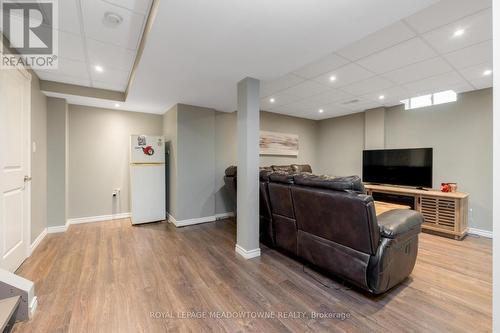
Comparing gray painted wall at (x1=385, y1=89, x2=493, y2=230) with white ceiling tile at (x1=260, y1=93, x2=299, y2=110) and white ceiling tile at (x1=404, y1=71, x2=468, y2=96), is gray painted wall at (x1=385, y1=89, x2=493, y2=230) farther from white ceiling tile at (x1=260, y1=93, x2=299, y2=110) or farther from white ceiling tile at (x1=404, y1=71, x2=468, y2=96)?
white ceiling tile at (x1=260, y1=93, x2=299, y2=110)

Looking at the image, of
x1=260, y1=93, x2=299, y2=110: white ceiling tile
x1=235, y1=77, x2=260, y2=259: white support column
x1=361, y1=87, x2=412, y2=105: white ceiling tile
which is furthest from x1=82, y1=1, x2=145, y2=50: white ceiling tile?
x1=361, y1=87, x2=412, y2=105: white ceiling tile

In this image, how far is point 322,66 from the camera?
2867 millimetres

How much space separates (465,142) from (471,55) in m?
2.03

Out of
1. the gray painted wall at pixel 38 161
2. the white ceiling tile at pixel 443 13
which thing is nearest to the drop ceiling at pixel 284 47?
the white ceiling tile at pixel 443 13

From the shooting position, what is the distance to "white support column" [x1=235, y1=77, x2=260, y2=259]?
109 inches

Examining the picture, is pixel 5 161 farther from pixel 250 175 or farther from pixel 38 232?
pixel 250 175

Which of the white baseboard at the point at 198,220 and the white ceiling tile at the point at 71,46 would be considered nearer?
the white ceiling tile at the point at 71,46

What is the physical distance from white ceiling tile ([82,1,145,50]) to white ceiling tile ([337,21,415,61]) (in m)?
2.23

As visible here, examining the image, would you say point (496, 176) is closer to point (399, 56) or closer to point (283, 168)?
point (399, 56)

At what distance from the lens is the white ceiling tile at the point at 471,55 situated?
2.37m

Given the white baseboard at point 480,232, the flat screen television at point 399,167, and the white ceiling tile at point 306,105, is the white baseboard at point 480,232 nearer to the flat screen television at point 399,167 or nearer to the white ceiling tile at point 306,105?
the flat screen television at point 399,167

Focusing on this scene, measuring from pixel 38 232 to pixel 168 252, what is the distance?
2136 millimetres

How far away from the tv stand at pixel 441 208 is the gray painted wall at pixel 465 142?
277 millimetres

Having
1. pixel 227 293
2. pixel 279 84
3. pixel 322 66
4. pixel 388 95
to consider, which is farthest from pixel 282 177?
pixel 388 95
